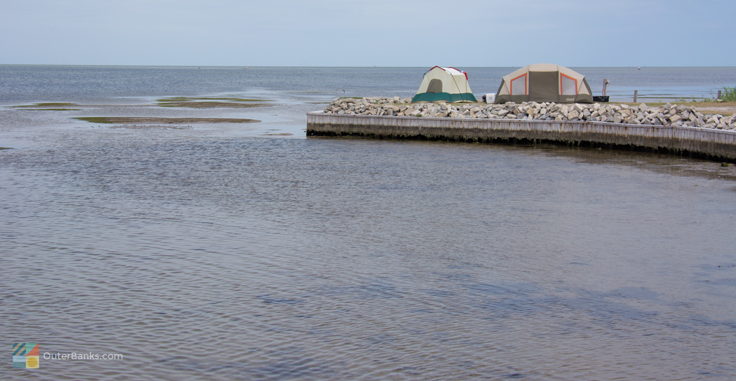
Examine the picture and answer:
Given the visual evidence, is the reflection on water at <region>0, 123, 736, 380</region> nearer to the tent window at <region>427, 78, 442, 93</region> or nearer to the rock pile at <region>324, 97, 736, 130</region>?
the rock pile at <region>324, 97, 736, 130</region>

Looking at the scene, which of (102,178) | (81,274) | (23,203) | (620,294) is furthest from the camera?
(102,178)

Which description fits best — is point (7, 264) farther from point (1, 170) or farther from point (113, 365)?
point (1, 170)

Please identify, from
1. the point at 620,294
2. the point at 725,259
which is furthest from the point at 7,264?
the point at 725,259

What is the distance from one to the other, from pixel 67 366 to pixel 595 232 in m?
10.9

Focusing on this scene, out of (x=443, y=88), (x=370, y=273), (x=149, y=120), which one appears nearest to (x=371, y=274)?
(x=370, y=273)

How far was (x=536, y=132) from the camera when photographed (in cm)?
3369

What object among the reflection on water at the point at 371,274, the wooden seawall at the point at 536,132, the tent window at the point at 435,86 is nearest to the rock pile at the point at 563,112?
the wooden seawall at the point at 536,132

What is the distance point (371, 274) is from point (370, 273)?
0.06 meters

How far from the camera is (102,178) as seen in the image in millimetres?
22781

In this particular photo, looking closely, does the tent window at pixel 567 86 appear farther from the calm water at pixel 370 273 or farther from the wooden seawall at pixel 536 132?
the calm water at pixel 370 273

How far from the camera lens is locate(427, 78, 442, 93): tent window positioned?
48.5 m

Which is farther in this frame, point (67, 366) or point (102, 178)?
point (102, 178)

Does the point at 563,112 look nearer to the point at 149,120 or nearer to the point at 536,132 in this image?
the point at 536,132

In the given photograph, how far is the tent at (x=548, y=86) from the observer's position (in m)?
42.2
